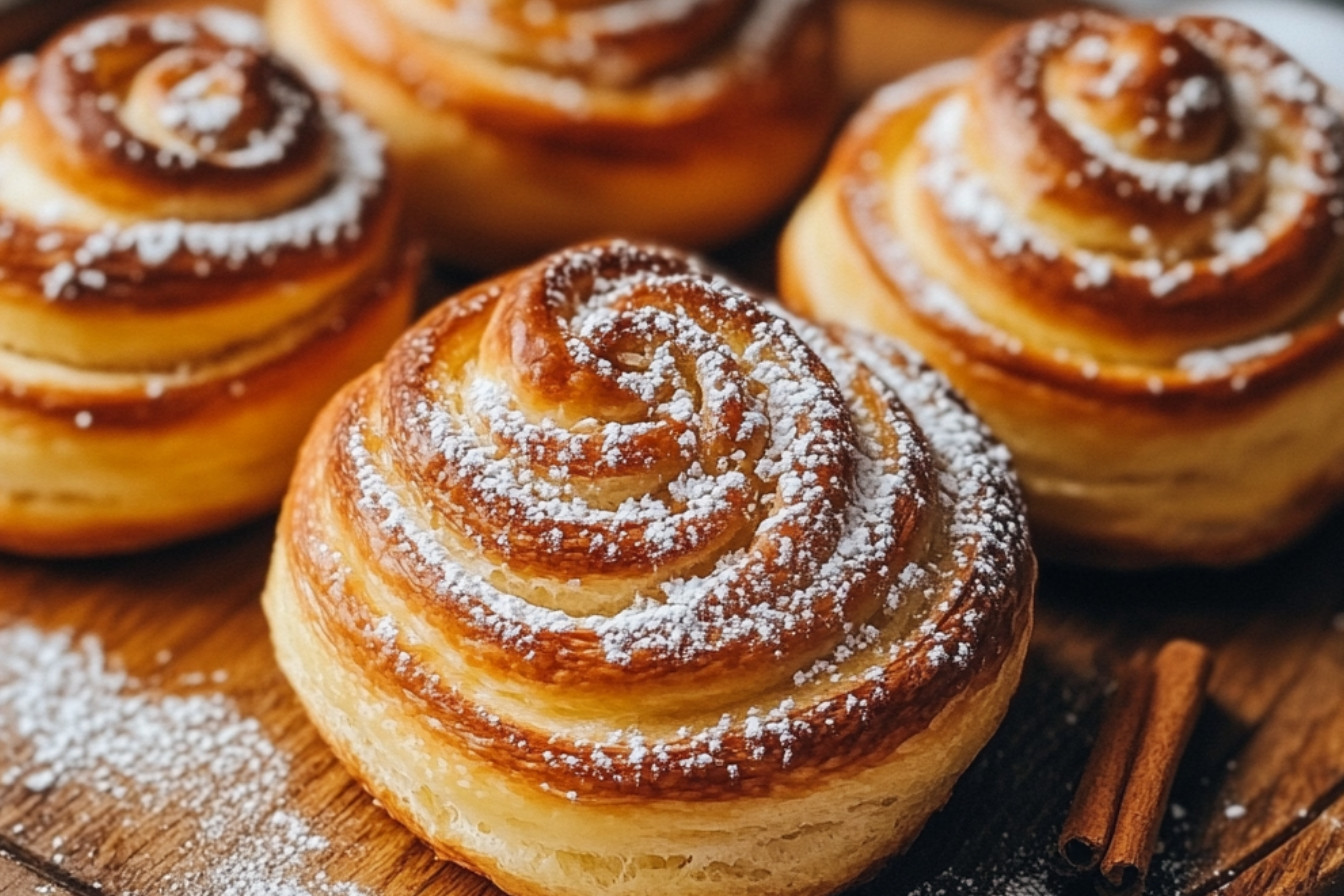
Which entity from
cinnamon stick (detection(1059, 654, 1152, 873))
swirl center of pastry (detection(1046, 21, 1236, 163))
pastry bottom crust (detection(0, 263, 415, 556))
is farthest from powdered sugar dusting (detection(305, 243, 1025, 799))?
swirl center of pastry (detection(1046, 21, 1236, 163))

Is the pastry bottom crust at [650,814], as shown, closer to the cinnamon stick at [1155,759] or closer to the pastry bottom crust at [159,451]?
the cinnamon stick at [1155,759]

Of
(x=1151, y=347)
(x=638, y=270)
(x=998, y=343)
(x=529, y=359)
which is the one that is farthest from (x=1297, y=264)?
(x=529, y=359)

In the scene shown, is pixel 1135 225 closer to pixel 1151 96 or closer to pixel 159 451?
pixel 1151 96

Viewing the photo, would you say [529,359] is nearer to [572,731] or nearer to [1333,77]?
[572,731]

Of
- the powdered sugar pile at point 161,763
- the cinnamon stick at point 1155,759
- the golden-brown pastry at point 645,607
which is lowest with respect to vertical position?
the powdered sugar pile at point 161,763

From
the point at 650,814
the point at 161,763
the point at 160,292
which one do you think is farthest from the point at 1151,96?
the point at 161,763

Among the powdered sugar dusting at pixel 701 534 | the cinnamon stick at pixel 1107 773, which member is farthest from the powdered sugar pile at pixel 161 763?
the cinnamon stick at pixel 1107 773
